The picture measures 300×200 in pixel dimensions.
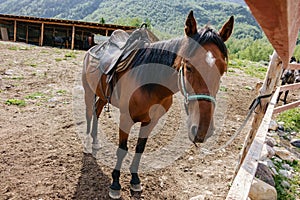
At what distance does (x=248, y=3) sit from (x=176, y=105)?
5653 mm

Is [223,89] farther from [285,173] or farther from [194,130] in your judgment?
[194,130]

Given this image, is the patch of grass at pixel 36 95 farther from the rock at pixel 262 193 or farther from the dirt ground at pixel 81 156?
the rock at pixel 262 193

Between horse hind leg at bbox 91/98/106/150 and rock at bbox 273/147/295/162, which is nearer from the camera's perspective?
horse hind leg at bbox 91/98/106/150

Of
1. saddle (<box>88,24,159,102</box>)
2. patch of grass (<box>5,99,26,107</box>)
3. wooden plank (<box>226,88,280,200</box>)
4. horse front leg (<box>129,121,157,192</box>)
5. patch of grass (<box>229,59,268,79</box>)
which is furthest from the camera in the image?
patch of grass (<box>229,59,268,79</box>)

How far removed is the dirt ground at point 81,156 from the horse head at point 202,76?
1442 millimetres

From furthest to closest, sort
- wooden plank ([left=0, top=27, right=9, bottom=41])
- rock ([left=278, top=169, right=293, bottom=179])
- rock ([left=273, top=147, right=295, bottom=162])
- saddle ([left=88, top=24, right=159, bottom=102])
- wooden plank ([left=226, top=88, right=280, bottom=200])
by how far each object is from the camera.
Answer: wooden plank ([left=0, top=27, right=9, bottom=41]) < rock ([left=273, top=147, right=295, bottom=162]) < rock ([left=278, top=169, right=293, bottom=179]) < saddle ([left=88, top=24, right=159, bottom=102]) < wooden plank ([left=226, top=88, right=280, bottom=200])

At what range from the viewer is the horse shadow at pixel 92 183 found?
8.57ft

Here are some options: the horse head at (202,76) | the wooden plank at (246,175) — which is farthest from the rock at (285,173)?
the horse head at (202,76)

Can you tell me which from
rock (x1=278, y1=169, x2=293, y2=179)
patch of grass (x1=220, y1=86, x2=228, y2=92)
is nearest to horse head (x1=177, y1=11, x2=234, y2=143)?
rock (x1=278, y1=169, x2=293, y2=179)

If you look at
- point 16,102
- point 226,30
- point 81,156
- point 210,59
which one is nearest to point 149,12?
point 16,102

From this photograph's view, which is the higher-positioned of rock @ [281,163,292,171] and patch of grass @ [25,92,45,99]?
rock @ [281,163,292,171]

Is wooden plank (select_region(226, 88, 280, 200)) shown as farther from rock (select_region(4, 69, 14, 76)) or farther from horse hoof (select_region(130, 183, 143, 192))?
rock (select_region(4, 69, 14, 76))

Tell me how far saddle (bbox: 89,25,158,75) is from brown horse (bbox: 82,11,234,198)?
9 cm

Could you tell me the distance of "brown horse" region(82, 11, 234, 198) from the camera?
161 centimetres
